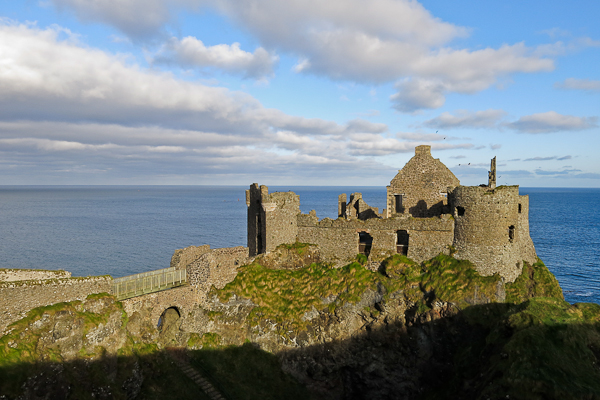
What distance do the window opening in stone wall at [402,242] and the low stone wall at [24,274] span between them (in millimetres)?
→ 26732

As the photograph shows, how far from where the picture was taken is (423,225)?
109ft

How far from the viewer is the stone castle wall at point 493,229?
31.0 m

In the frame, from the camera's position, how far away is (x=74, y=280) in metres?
24.4

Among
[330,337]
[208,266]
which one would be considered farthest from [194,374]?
[330,337]

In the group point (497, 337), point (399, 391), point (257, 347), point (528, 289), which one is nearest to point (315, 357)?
point (257, 347)

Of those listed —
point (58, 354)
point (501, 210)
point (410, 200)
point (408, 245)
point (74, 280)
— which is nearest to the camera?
point (58, 354)

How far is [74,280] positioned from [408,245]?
87.3ft

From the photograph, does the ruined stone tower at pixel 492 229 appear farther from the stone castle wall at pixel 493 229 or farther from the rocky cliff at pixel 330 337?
the rocky cliff at pixel 330 337

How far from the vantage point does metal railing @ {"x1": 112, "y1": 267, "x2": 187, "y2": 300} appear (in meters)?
27.4

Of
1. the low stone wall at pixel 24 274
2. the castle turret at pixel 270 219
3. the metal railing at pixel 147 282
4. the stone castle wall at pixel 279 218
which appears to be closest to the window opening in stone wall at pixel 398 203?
the castle turret at pixel 270 219

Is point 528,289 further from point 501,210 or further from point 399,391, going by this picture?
point 399,391

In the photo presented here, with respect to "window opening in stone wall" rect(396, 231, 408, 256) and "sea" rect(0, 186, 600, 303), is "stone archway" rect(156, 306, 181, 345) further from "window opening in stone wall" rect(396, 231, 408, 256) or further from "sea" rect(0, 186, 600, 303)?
"sea" rect(0, 186, 600, 303)

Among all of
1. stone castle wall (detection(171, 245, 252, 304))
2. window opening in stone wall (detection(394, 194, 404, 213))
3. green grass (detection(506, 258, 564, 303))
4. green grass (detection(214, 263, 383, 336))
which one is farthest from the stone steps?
window opening in stone wall (detection(394, 194, 404, 213))

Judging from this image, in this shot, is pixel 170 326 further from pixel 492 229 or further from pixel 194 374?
pixel 492 229
